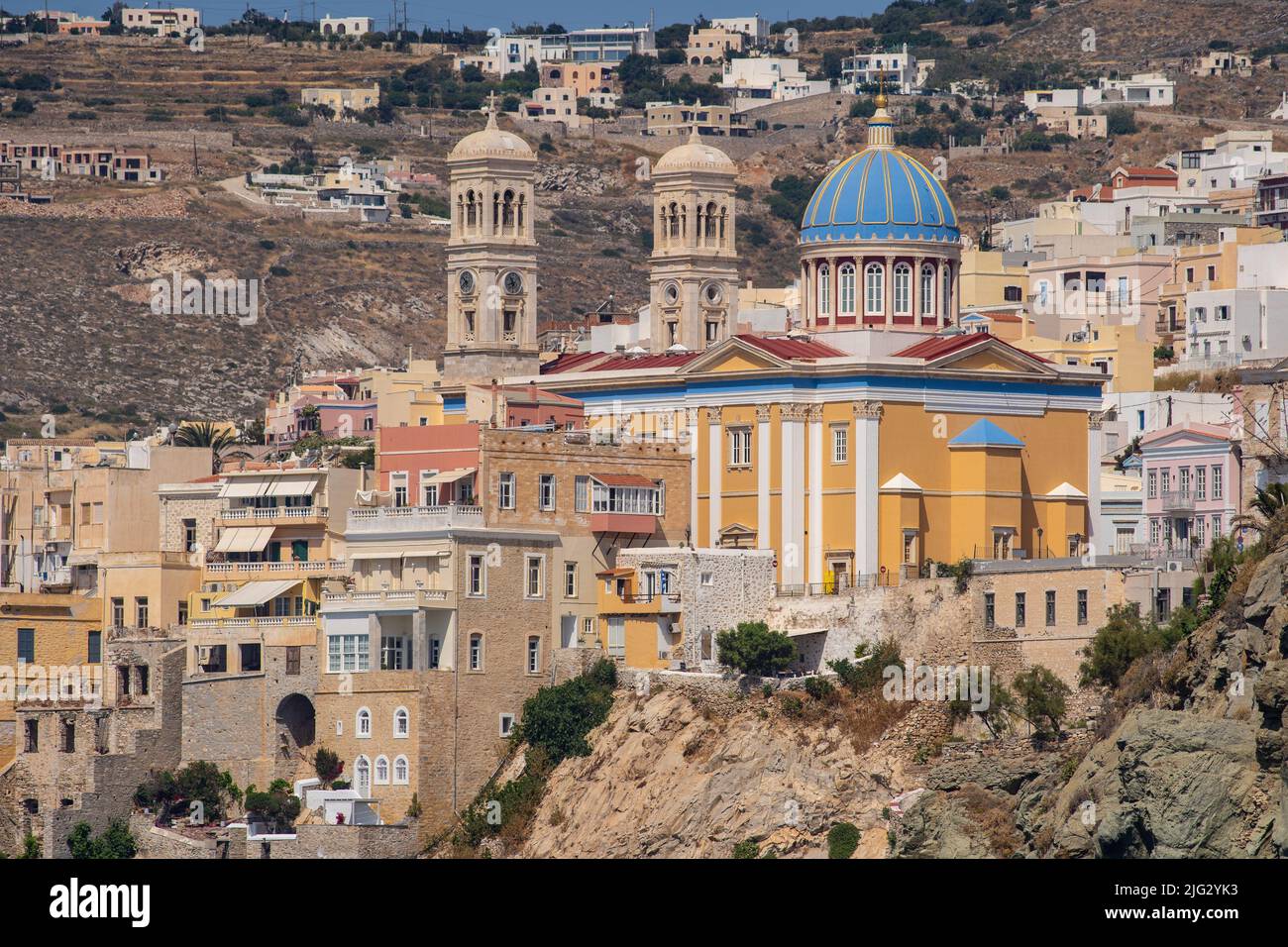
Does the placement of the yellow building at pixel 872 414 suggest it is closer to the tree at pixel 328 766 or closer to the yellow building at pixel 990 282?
the tree at pixel 328 766

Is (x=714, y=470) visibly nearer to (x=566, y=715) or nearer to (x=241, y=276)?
(x=566, y=715)

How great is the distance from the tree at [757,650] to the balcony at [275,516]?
13135mm

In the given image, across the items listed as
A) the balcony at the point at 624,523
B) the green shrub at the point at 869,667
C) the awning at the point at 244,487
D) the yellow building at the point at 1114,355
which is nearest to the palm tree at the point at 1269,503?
the green shrub at the point at 869,667

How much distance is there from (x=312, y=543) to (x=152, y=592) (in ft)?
15.5

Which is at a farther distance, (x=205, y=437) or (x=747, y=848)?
(x=205, y=437)

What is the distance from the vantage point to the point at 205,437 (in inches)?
4427

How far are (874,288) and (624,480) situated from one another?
11.5 m

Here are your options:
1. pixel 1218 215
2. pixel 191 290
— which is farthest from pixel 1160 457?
pixel 191 290

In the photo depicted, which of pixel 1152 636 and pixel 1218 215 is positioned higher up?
pixel 1218 215

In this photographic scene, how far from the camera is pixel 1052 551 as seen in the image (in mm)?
91000

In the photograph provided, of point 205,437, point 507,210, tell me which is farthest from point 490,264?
point 205,437

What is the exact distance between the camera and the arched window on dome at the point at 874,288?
95500 millimetres

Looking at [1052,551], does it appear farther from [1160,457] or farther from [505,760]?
[505,760]

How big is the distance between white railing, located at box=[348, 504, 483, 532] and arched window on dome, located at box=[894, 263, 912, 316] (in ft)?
55.8
